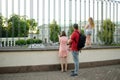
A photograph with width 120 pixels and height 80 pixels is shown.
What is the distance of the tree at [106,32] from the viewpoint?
15.8 metres

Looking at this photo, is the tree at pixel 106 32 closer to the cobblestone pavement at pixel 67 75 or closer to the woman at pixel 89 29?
the woman at pixel 89 29

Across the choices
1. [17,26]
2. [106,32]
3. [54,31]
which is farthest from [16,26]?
[106,32]

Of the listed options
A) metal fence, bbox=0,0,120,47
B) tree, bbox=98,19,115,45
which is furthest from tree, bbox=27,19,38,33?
tree, bbox=98,19,115,45

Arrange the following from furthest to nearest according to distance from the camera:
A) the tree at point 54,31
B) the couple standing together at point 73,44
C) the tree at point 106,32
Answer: the tree at point 106,32
the tree at point 54,31
the couple standing together at point 73,44

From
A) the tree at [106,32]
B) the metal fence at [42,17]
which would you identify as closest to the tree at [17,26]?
the metal fence at [42,17]

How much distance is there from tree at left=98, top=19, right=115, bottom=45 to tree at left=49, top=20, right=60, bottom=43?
8.85 ft

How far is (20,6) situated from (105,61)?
5.00m

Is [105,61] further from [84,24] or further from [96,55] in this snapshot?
[84,24]

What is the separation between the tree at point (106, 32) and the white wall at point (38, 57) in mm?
641

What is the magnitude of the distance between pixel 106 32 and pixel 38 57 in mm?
4312

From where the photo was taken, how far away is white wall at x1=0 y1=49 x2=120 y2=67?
12.5 m

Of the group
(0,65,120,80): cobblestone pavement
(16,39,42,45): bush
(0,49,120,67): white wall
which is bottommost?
(0,65,120,80): cobblestone pavement

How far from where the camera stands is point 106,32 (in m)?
16.0

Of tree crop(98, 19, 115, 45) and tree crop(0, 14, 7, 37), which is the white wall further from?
tree crop(0, 14, 7, 37)
